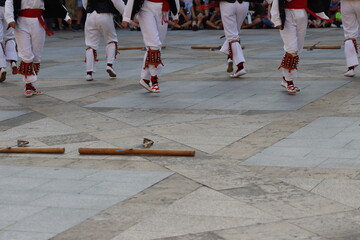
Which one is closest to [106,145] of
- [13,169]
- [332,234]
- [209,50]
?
[13,169]

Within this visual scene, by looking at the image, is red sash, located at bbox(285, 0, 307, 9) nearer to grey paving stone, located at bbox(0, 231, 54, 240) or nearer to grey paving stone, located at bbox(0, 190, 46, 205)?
grey paving stone, located at bbox(0, 190, 46, 205)

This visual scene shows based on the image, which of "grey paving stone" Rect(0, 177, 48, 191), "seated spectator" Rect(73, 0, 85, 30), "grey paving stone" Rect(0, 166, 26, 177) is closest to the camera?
"grey paving stone" Rect(0, 177, 48, 191)

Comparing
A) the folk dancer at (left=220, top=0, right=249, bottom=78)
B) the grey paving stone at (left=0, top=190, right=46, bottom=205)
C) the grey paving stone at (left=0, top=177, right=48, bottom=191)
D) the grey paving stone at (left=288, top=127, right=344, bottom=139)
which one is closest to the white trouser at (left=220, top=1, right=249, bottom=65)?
the folk dancer at (left=220, top=0, right=249, bottom=78)

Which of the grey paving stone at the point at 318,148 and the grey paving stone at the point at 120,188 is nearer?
the grey paving stone at the point at 120,188

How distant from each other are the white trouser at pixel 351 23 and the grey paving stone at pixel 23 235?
24.1ft

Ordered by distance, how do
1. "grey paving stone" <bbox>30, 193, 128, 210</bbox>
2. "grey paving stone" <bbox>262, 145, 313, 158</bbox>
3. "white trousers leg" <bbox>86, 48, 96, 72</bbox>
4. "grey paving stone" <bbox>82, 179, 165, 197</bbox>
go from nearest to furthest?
"grey paving stone" <bbox>30, 193, 128, 210</bbox> < "grey paving stone" <bbox>82, 179, 165, 197</bbox> < "grey paving stone" <bbox>262, 145, 313, 158</bbox> < "white trousers leg" <bbox>86, 48, 96, 72</bbox>

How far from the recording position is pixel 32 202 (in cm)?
589

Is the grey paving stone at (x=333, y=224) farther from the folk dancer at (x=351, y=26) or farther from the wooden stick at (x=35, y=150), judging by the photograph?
the folk dancer at (x=351, y=26)

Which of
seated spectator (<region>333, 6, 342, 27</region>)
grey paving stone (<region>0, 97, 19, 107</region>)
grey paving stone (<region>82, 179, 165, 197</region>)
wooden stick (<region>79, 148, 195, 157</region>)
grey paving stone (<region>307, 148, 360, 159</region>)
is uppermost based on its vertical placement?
grey paving stone (<region>307, 148, 360, 159</region>)

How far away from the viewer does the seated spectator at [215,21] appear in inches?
949

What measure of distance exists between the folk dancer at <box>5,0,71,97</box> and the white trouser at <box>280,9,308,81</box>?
10.7 feet

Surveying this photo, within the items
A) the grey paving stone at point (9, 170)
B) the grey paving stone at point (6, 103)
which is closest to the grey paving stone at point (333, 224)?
the grey paving stone at point (9, 170)

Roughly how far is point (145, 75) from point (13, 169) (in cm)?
443

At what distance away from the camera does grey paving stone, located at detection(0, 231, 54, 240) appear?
507 cm
